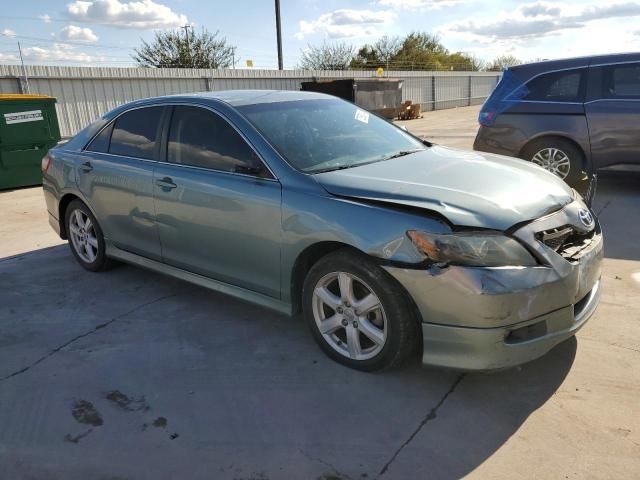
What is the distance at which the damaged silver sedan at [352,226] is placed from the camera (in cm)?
264

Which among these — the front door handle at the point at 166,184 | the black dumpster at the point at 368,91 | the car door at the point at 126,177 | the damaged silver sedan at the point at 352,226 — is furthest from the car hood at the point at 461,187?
the black dumpster at the point at 368,91

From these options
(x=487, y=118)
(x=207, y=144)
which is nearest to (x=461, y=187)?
(x=207, y=144)

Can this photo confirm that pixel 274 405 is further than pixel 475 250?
Yes

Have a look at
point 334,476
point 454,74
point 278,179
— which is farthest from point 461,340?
point 454,74

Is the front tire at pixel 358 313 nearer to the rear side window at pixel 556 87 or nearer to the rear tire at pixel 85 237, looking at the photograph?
the rear tire at pixel 85 237

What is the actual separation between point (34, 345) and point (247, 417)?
181 cm

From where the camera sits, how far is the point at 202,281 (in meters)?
3.84

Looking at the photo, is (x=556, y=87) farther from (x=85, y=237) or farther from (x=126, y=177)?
(x=85, y=237)

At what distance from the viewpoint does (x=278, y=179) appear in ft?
10.7

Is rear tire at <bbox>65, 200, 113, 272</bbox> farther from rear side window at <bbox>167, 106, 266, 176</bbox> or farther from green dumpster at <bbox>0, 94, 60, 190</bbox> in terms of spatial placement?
green dumpster at <bbox>0, 94, 60, 190</bbox>

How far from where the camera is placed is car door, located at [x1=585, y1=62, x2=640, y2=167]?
654cm

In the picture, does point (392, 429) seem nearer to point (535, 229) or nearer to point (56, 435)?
point (535, 229)

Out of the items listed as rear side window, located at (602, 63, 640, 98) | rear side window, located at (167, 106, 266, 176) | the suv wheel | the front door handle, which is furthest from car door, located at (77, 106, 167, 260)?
rear side window, located at (602, 63, 640, 98)

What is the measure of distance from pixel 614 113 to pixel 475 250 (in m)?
5.16
